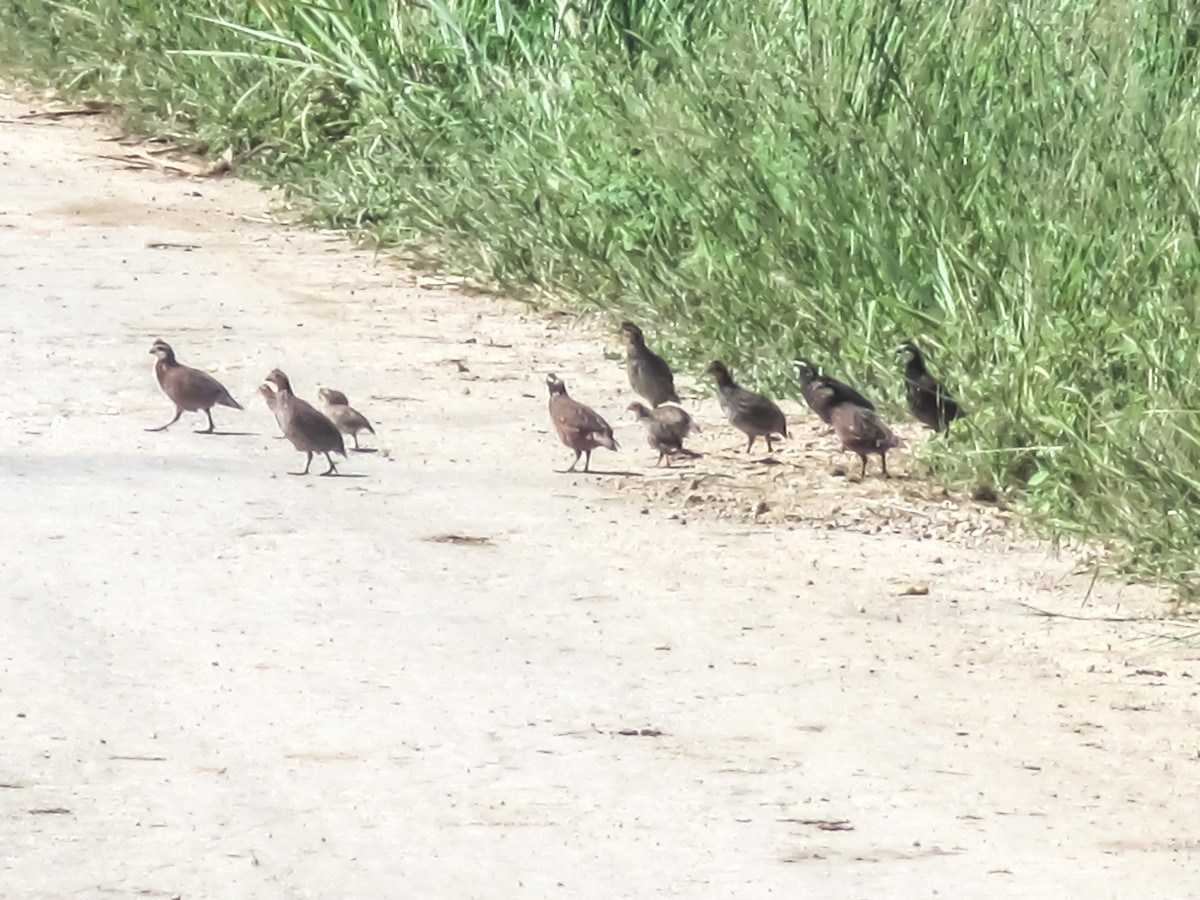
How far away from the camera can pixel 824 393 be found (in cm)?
956

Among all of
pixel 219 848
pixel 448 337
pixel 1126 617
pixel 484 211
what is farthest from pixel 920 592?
pixel 484 211

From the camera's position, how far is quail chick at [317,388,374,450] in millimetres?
9758

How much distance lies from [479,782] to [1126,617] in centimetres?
246

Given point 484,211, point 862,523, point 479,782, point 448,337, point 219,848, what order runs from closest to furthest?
point 219,848, point 479,782, point 862,523, point 448,337, point 484,211

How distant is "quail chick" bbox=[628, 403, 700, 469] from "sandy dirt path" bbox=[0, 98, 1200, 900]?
21cm

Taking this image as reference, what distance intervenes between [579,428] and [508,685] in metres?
2.60

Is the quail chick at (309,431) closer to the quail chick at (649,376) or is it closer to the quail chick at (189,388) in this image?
the quail chick at (189,388)

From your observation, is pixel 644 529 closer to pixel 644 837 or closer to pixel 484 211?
pixel 644 837

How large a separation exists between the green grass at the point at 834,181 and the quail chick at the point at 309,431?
6.80 feet

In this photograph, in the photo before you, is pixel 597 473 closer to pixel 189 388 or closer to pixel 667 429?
pixel 667 429

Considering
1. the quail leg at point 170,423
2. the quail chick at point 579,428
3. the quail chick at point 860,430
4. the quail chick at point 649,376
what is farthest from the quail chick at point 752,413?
the quail leg at point 170,423

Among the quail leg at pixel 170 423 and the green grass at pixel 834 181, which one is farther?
the quail leg at pixel 170 423

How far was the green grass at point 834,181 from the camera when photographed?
902 centimetres

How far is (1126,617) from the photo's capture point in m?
7.92
